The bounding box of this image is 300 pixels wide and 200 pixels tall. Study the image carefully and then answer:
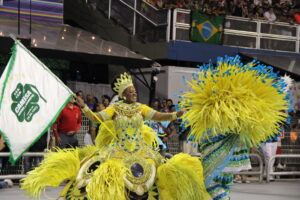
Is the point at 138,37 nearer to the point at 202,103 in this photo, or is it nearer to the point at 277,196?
the point at 277,196

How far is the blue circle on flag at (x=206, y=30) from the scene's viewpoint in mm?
18031

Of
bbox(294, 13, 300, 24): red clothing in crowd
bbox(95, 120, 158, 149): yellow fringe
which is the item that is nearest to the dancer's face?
bbox(95, 120, 158, 149): yellow fringe

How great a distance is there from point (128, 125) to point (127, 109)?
18cm

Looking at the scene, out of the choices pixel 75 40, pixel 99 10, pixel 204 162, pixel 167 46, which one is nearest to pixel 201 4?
pixel 167 46

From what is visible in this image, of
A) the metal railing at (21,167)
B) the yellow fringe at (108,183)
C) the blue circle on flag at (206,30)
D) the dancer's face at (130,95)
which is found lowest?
the metal railing at (21,167)

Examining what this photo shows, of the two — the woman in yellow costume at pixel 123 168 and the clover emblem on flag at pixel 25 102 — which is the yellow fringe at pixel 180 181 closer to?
the woman in yellow costume at pixel 123 168

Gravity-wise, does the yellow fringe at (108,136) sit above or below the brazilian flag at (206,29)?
below

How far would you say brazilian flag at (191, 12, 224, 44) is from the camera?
17922 millimetres

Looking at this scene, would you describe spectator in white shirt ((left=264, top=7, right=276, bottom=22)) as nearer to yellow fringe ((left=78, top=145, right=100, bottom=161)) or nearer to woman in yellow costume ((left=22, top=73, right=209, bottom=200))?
woman in yellow costume ((left=22, top=73, right=209, bottom=200))

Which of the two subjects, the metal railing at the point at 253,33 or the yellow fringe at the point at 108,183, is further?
the metal railing at the point at 253,33

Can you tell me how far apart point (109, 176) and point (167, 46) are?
36.7ft

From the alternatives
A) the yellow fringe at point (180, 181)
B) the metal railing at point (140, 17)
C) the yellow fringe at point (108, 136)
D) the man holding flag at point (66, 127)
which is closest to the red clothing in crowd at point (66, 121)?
the man holding flag at point (66, 127)

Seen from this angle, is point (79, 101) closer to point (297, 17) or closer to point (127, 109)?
point (127, 109)

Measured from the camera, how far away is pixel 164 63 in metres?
18.7
